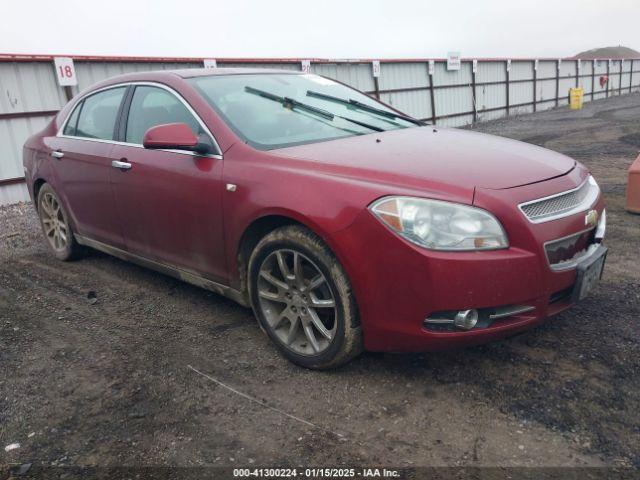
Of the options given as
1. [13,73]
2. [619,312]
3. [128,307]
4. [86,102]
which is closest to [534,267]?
[619,312]

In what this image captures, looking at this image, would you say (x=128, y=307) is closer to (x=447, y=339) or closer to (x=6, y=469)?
(x=6, y=469)

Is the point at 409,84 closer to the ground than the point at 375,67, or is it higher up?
closer to the ground

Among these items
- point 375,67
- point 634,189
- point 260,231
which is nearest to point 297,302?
point 260,231

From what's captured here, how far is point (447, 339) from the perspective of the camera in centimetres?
241

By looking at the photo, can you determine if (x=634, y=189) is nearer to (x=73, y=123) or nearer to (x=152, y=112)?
(x=152, y=112)

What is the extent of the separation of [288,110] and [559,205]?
1.73 meters

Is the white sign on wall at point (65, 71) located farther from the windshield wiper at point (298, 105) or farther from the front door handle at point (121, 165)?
the windshield wiper at point (298, 105)

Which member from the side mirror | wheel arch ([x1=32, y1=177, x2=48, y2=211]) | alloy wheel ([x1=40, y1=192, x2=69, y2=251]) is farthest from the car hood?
wheel arch ([x1=32, y1=177, x2=48, y2=211])

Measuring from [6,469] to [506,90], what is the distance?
25386mm

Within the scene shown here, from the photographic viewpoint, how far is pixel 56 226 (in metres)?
5.04

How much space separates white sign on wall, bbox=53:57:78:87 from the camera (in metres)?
10.1

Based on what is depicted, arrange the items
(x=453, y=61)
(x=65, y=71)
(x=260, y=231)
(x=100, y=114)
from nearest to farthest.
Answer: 1. (x=260, y=231)
2. (x=100, y=114)
3. (x=65, y=71)
4. (x=453, y=61)

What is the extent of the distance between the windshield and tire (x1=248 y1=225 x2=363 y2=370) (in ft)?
2.12

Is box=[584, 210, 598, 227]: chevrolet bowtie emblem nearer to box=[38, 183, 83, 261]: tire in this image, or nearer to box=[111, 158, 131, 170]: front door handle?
box=[111, 158, 131, 170]: front door handle
